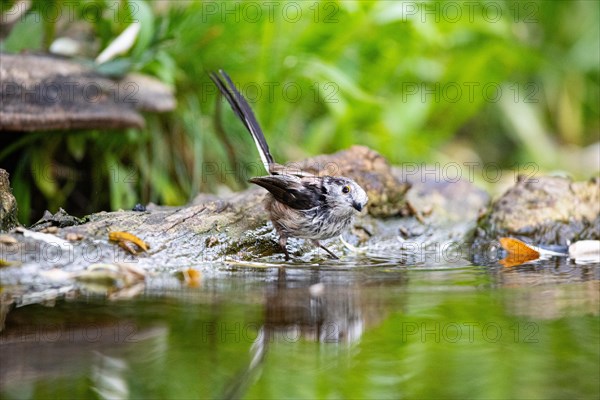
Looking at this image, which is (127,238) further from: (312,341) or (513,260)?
(513,260)

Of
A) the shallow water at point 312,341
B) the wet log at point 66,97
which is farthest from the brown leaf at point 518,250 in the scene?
the wet log at point 66,97

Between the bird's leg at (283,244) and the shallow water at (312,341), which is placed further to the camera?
the bird's leg at (283,244)

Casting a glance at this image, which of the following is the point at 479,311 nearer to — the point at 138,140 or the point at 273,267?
the point at 273,267

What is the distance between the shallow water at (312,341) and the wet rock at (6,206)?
0.70m

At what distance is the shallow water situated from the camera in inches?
87.1

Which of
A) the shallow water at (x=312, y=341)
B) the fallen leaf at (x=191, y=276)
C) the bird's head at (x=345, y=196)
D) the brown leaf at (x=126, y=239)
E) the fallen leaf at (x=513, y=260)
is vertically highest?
the bird's head at (x=345, y=196)

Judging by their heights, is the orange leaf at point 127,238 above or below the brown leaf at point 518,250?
above

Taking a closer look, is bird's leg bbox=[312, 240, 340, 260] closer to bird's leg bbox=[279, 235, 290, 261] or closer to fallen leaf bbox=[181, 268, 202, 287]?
bird's leg bbox=[279, 235, 290, 261]

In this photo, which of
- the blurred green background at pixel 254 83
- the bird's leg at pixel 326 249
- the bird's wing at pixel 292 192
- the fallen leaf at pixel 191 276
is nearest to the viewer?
the fallen leaf at pixel 191 276

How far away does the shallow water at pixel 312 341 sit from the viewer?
2213 mm

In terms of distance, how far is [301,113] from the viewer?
686 centimetres

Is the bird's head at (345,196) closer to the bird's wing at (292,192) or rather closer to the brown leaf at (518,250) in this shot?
the bird's wing at (292,192)

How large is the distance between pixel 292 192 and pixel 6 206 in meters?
1.35

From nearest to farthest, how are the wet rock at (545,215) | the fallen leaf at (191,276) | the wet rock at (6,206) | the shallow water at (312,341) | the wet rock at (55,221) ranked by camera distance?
the shallow water at (312,341)
the fallen leaf at (191,276)
the wet rock at (6,206)
the wet rock at (55,221)
the wet rock at (545,215)
